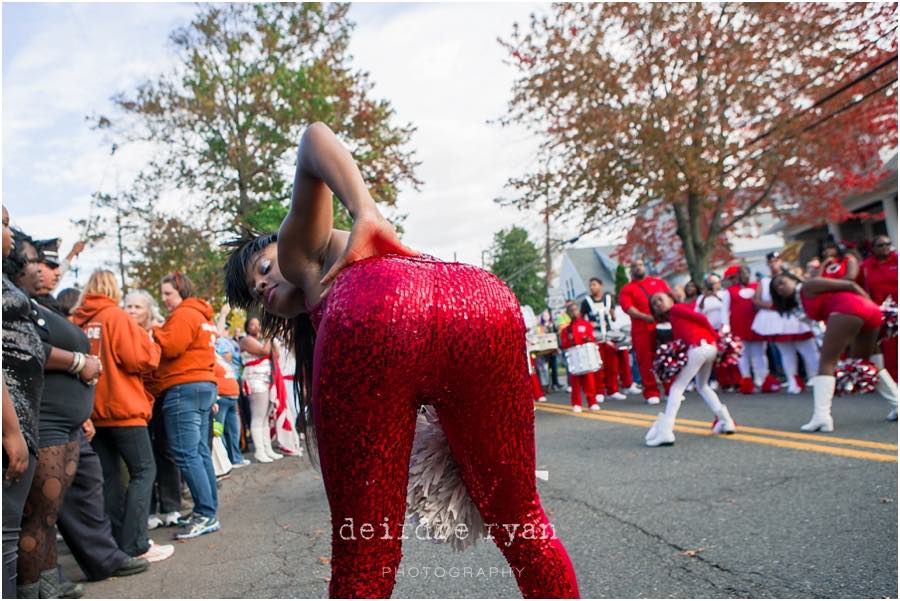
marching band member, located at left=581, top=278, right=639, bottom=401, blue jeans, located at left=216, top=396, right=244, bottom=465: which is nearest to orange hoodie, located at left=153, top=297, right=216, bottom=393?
blue jeans, located at left=216, top=396, right=244, bottom=465

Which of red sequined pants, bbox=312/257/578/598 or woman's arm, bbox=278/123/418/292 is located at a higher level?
woman's arm, bbox=278/123/418/292

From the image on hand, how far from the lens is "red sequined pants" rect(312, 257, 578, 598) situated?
1.42m

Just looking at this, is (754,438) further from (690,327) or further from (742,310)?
(742,310)

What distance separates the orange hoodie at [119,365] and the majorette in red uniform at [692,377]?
4269 millimetres

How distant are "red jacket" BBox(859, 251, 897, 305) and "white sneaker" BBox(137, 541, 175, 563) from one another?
7642 millimetres

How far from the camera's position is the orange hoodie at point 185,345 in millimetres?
4766

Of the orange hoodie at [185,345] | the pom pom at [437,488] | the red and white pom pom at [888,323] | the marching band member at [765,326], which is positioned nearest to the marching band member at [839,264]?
the red and white pom pom at [888,323]

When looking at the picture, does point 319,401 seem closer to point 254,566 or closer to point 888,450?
point 254,566

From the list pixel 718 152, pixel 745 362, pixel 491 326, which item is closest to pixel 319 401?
pixel 491 326

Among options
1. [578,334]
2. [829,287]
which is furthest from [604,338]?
[829,287]

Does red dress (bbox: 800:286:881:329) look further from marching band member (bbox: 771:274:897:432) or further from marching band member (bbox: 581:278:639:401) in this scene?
marching band member (bbox: 581:278:639:401)

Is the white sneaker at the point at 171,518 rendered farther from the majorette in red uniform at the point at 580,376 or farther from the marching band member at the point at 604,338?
the marching band member at the point at 604,338

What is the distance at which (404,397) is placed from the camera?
4.78 ft

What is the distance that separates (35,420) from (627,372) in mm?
11103
